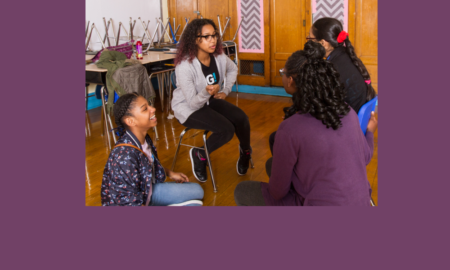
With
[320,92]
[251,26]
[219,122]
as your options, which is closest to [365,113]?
[320,92]

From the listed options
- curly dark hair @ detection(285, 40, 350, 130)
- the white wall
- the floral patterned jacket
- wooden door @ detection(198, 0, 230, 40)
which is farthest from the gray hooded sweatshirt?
wooden door @ detection(198, 0, 230, 40)

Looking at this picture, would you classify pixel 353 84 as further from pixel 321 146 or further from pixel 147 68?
pixel 147 68

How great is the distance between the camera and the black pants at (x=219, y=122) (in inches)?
91.3

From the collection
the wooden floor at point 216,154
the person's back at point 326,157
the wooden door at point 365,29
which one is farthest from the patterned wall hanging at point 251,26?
the person's back at point 326,157

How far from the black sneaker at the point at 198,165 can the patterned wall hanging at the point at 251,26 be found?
306 cm

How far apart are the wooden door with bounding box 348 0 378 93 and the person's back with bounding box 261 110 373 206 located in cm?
345

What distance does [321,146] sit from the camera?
121 centimetres

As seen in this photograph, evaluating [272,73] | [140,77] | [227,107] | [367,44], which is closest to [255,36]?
[272,73]

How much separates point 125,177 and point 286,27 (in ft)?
12.8

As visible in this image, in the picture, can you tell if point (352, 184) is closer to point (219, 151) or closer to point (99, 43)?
point (219, 151)

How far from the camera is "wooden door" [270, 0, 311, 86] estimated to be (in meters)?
4.77

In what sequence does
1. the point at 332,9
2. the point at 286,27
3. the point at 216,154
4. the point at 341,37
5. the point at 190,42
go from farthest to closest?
the point at 286,27 < the point at 332,9 < the point at 216,154 < the point at 190,42 < the point at 341,37

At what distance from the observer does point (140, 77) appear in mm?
3023

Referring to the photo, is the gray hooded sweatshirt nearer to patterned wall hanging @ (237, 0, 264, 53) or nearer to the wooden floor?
the wooden floor
